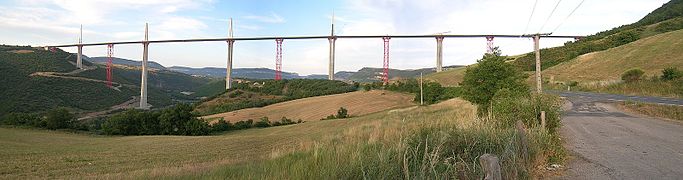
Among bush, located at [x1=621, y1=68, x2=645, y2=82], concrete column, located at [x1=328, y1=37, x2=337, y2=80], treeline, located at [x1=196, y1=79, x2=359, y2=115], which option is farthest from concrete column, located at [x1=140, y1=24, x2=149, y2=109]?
bush, located at [x1=621, y1=68, x2=645, y2=82]

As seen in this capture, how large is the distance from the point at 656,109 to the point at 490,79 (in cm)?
903

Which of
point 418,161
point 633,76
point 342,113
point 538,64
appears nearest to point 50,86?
point 342,113

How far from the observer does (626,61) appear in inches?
2721

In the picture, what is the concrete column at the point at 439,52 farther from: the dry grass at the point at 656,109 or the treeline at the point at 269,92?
the dry grass at the point at 656,109

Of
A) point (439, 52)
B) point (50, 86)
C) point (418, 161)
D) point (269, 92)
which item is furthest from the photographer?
point (439, 52)

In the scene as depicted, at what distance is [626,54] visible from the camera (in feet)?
239

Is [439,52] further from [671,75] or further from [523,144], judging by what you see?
[523,144]

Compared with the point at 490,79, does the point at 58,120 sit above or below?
below

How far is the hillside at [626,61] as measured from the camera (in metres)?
63.0

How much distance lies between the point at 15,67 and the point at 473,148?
12569 cm

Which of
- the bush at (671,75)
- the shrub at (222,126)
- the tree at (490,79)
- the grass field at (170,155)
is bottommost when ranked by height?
the shrub at (222,126)

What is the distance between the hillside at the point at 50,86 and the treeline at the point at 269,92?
24.1 meters

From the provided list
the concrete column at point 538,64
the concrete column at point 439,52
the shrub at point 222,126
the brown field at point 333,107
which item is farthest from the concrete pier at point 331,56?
the concrete column at point 538,64

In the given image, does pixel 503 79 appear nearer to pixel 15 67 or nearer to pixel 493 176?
pixel 493 176
